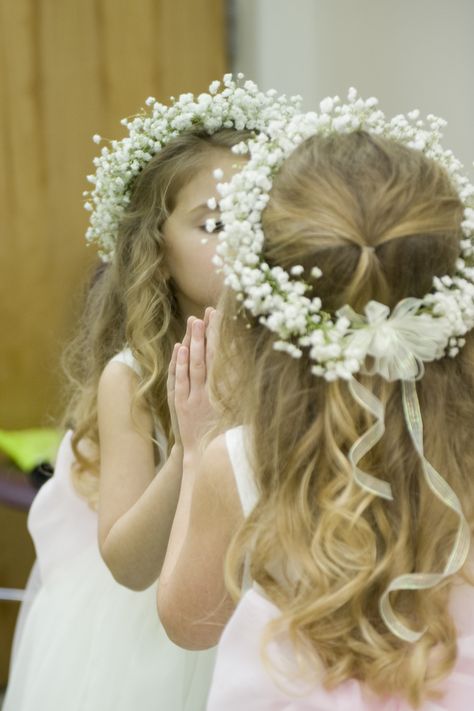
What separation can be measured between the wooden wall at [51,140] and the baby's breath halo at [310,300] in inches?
78.5

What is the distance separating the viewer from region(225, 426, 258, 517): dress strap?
1281 mm

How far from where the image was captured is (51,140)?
326 centimetres

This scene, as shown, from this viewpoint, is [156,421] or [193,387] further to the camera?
[156,421]

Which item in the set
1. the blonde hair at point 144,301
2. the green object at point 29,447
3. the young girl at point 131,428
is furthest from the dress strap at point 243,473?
the green object at point 29,447

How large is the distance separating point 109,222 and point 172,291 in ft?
0.59

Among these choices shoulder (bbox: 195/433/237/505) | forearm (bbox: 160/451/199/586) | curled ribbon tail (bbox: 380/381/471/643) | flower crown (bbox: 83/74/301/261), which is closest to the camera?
curled ribbon tail (bbox: 380/381/471/643)

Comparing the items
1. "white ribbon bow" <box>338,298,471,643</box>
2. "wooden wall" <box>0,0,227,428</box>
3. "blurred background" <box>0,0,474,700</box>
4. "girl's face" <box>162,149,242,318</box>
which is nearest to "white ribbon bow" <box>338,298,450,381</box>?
"white ribbon bow" <box>338,298,471,643</box>

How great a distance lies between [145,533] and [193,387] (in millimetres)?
291

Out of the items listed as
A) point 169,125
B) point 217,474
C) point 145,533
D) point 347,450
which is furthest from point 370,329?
point 169,125

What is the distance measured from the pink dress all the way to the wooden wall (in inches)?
82.4

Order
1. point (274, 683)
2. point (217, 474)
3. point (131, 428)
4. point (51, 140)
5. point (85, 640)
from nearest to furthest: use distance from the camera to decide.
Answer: point (274, 683) → point (217, 474) → point (131, 428) → point (85, 640) → point (51, 140)

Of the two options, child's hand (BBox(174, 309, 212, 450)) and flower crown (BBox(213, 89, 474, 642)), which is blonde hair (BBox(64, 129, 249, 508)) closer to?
child's hand (BBox(174, 309, 212, 450))

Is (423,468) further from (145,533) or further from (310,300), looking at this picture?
(145,533)

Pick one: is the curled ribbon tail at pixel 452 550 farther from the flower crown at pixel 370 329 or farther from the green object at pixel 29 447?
the green object at pixel 29 447
